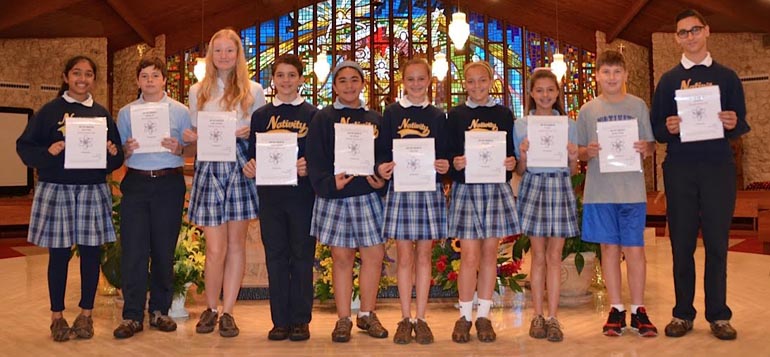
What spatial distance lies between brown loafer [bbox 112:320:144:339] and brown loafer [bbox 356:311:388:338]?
124 centimetres

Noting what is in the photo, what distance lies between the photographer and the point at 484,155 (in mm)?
3645

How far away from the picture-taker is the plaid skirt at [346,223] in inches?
146

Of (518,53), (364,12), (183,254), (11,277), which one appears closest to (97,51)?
(364,12)

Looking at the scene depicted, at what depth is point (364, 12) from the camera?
15.2m

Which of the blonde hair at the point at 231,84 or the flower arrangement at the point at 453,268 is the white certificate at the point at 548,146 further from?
the blonde hair at the point at 231,84

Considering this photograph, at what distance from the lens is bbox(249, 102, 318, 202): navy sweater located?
379 centimetres

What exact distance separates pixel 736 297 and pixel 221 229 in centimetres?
369

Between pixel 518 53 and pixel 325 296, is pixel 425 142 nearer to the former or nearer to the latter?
pixel 325 296

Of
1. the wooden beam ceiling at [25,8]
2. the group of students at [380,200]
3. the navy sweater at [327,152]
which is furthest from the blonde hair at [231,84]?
Result: the wooden beam ceiling at [25,8]

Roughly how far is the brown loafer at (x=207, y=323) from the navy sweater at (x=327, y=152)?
101 centimetres

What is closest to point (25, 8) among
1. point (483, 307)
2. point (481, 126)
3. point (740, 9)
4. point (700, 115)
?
point (481, 126)

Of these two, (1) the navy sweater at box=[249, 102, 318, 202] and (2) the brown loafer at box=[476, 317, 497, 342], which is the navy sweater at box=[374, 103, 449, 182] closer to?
(1) the navy sweater at box=[249, 102, 318, 202]

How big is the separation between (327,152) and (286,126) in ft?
0.90

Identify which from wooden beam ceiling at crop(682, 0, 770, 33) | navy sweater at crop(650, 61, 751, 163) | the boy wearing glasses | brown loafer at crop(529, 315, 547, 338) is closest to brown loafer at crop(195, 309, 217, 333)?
brown loafer at crop(529, 315, 547, 338)
